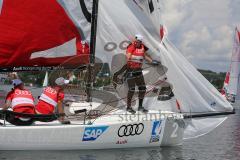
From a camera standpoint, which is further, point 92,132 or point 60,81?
point 60,81

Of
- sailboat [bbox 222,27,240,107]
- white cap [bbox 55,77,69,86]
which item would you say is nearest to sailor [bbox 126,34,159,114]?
white cap [bbox 55,77,69,86]

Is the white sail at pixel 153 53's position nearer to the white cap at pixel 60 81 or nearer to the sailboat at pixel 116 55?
the sailboat at pixel 116 55

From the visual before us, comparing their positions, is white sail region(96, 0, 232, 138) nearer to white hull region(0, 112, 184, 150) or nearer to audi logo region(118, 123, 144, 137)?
white hull region(0, 112, 184, 150)

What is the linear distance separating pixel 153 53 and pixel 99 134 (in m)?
2.17

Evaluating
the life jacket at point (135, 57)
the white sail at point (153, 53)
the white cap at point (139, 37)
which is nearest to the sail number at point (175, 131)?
the white sail at point (153, 53)

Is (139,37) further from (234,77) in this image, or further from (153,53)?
(234,77)

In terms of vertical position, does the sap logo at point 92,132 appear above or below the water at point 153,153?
above

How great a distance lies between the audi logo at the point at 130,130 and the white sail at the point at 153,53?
90 centimetres

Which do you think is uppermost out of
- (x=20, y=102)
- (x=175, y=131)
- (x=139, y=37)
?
(x=139, y=37)

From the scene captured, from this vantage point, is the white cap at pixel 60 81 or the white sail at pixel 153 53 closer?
the white cap at pixel 60 81

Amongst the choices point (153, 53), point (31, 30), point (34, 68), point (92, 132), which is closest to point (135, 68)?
point (153, 53)

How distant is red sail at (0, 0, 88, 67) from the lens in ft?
36.5

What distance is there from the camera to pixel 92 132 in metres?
10.2

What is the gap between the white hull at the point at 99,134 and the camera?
9930 mm
